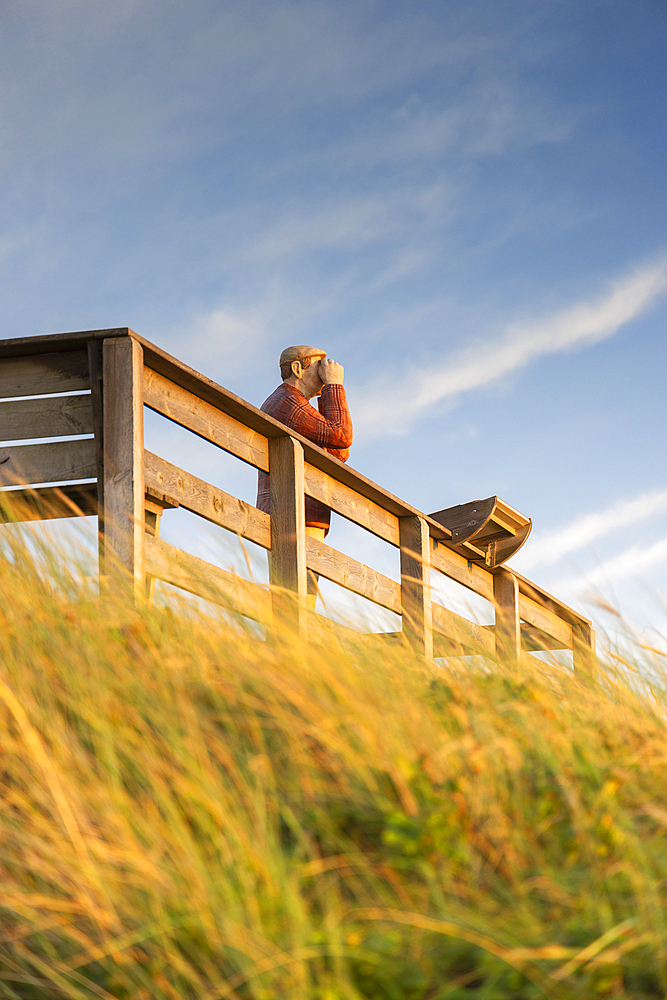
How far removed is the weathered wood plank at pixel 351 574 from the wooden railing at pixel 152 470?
1 centimetres

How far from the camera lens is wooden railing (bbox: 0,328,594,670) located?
12.4ft

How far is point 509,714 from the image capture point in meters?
2.62

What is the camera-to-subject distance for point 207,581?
3.49 meters

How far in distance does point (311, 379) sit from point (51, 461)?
293 centimetres

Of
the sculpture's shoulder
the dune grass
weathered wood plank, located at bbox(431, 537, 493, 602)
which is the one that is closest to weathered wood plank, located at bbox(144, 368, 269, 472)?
the sculpture's shoulder

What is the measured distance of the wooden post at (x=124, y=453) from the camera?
3.96 meters

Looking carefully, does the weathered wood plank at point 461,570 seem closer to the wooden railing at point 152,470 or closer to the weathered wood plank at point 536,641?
the weathered wood plank at point 536,641

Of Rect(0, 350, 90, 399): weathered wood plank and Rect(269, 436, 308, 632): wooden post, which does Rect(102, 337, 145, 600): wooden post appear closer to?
Rect(0, 350, 90, 399): weathered wood plank

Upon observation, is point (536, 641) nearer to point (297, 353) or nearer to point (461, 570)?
point (461, 570)

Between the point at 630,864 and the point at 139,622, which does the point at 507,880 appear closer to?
the point at 630,864

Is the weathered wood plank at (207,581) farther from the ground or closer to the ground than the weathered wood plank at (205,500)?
closer to the ground

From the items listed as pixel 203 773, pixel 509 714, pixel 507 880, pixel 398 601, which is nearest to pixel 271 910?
pixel 203 773

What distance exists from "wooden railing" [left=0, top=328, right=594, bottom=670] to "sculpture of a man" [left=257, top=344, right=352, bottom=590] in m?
0.65

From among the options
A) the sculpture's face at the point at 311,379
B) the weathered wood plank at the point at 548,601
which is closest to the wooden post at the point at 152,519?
the sculpture's face at the point at 311,379
